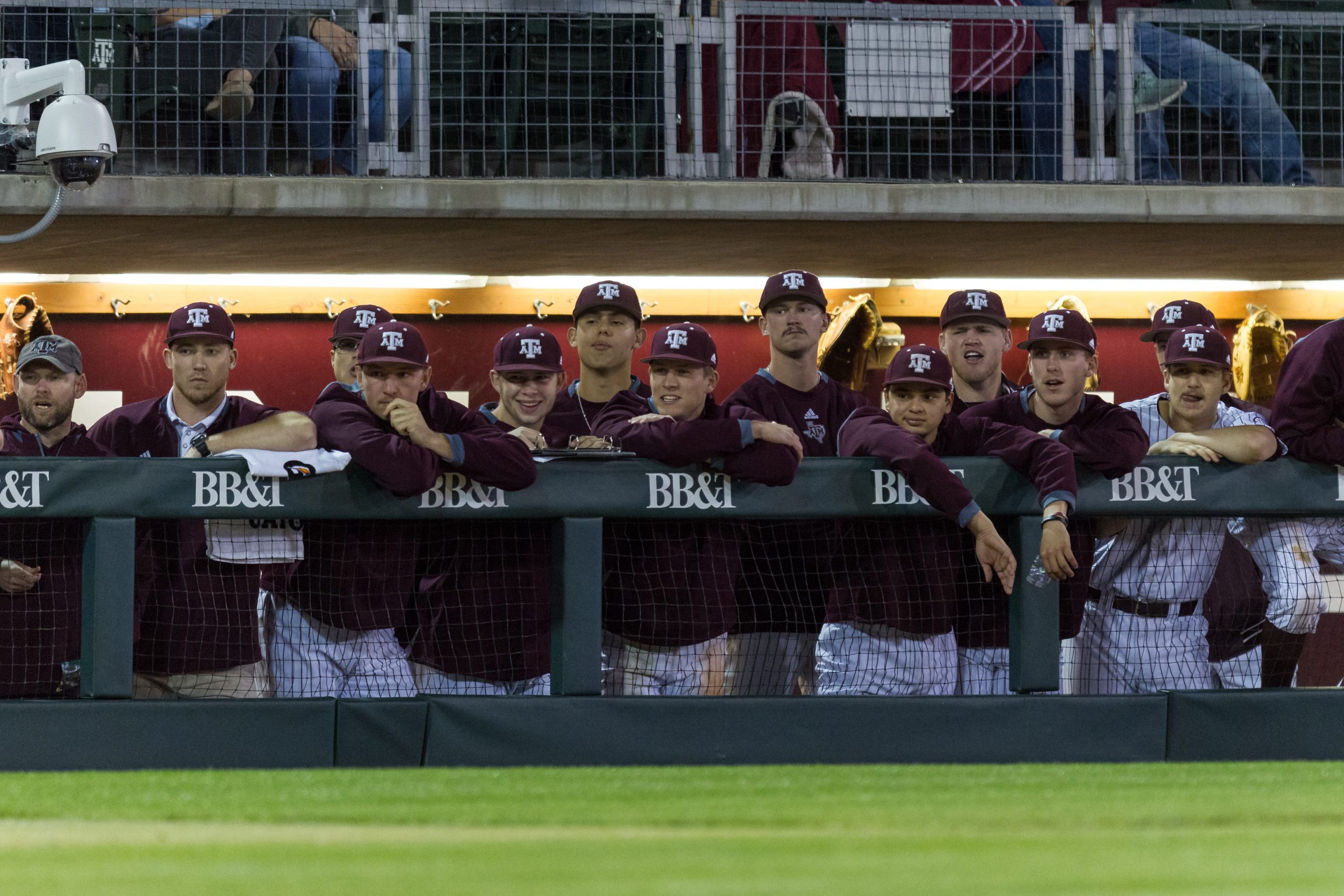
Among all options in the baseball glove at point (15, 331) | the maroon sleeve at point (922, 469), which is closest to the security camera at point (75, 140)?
the baseball glove at point (15, 331)

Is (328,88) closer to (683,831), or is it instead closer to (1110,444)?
(1110,444)

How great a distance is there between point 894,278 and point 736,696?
14.8ft

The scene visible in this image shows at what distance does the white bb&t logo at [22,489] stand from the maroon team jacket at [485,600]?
1.04 m

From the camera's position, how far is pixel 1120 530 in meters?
5.19

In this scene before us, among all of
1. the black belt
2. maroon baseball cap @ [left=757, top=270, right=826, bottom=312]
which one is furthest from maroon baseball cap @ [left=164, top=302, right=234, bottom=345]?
the black belt

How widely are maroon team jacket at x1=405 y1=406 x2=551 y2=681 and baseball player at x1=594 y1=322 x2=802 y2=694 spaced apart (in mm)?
194

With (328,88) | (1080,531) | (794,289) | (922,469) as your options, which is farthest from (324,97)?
(1080,531)

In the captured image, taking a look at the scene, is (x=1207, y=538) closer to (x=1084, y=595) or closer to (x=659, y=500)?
(x=1084, y=595)

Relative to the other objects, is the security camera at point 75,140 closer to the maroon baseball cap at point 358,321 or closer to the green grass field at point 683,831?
the maroon baseball cap at point 358,321

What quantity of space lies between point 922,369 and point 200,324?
85.7 inches

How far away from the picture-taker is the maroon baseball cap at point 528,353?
5.50 metres

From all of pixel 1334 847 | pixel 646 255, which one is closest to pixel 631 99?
pixel 646 255

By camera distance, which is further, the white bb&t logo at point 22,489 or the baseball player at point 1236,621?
the baseball player at point 1236,621

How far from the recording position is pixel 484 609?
4.93 m
